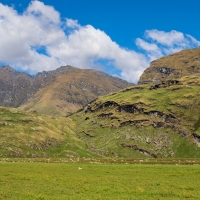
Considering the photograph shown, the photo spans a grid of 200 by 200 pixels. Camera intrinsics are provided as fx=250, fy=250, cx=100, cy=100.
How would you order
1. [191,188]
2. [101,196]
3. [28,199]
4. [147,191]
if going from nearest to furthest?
[28,199], [101,196], [147,191], [191,188]

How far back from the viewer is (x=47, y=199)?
33125 mm

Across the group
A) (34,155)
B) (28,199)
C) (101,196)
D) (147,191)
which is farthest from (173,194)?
(34,155)

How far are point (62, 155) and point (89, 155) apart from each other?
21349 mm

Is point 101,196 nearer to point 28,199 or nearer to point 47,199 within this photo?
point 47,199

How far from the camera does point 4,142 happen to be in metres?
189

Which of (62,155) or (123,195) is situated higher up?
(123,195)

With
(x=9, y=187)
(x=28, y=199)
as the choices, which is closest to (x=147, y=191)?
Result: (x=28, y=199)

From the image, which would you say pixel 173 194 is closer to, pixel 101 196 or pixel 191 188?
pixel 191 188

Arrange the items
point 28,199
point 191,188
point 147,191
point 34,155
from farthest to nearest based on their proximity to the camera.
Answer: point 34,155 < point 191,188 < point 147,191 < point 28,199

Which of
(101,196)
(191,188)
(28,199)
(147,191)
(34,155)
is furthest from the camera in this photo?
(34,155)

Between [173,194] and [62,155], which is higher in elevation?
[173,194]

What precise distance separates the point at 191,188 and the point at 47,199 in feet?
75.9

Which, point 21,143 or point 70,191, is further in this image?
point 21,143

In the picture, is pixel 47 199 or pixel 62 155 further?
pixel 62 155
